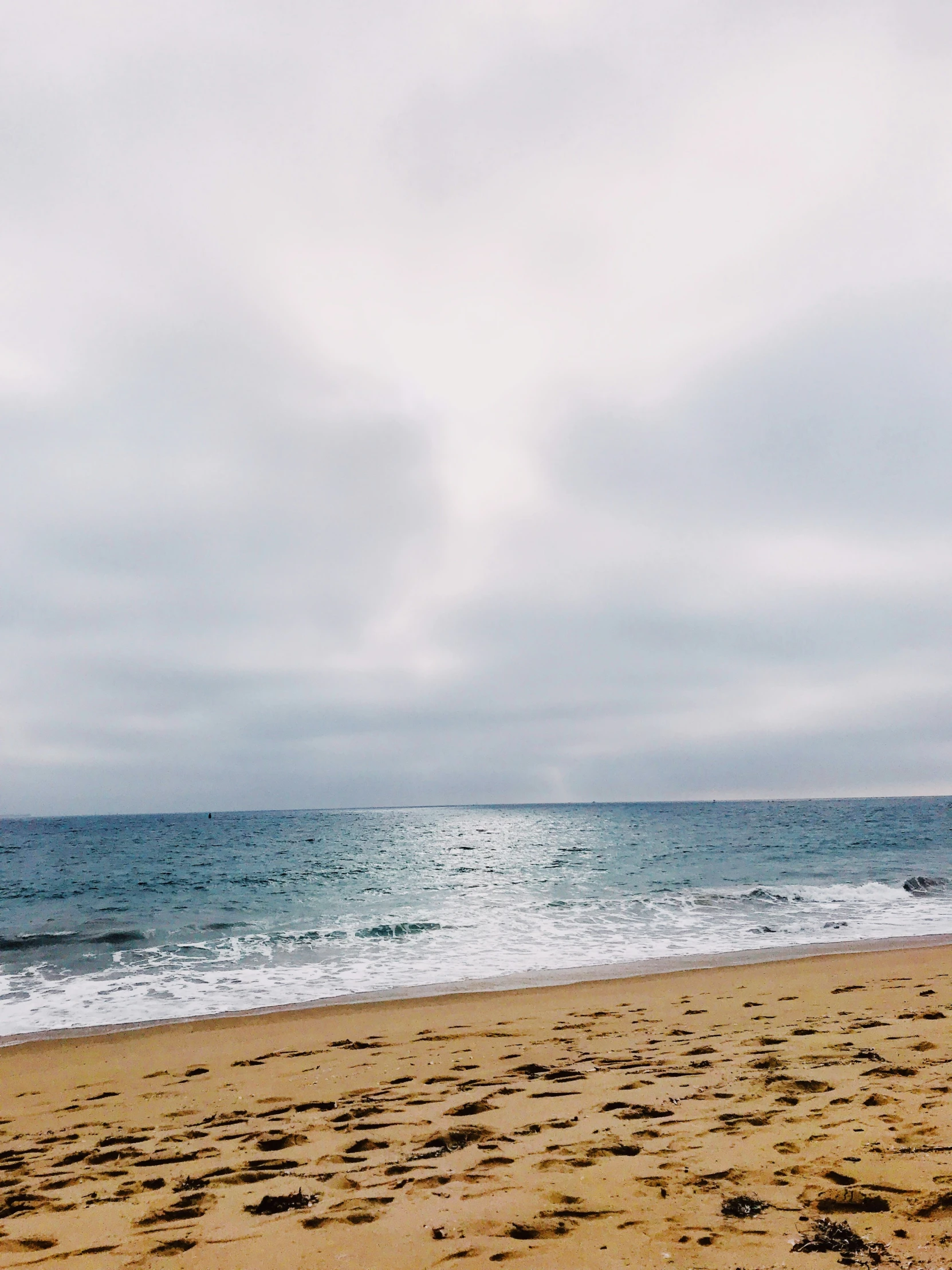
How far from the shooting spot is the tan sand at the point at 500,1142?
11.7ft

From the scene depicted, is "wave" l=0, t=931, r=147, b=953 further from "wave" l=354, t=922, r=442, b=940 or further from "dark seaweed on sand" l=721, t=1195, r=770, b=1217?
"dark seaweed on sand" l=721, t=1195, r=770, b=1217

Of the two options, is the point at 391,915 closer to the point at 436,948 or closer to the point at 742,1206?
the point at 436,948

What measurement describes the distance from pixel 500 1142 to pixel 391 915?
→ 19578mm

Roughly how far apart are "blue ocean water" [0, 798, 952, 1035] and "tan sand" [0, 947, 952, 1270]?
186 inches

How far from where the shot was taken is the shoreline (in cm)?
1141

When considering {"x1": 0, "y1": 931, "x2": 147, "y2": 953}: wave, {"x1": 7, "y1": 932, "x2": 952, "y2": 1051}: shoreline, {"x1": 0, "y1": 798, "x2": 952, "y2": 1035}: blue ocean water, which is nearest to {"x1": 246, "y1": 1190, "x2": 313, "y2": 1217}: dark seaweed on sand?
{"x1": 7, "y1": 932, "x2": 952, "y2": 1051}: shoreline

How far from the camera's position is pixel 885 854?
1684 inches

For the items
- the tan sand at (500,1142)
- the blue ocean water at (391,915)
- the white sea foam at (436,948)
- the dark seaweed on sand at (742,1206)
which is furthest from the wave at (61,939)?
the dark seaweed on sand at (742,1206)

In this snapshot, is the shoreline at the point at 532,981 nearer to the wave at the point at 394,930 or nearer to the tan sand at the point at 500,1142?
the tan sand at the point at 500,1142

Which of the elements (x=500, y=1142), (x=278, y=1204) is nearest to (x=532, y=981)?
(x=500, y=1142)

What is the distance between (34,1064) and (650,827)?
8377cm

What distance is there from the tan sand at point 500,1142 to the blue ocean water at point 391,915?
186 inches

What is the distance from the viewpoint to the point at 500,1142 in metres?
5.02

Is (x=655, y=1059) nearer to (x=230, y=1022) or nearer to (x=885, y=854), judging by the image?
(x=230, y=1022)
